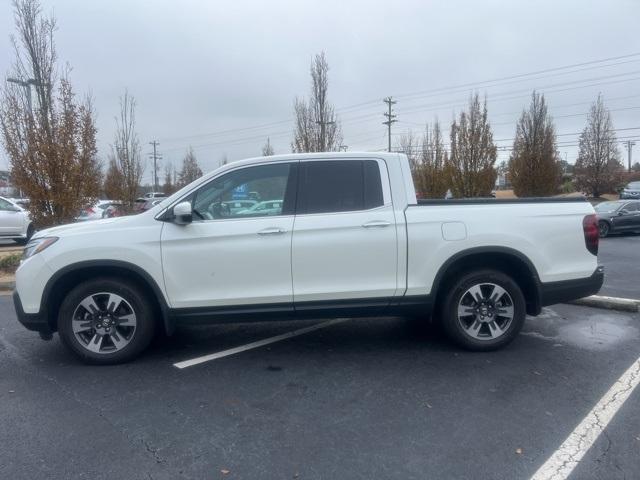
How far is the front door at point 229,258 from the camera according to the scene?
16.3ft

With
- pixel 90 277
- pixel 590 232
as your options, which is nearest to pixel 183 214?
pixel 90 277

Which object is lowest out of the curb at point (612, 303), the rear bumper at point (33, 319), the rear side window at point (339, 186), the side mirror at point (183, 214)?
the curb at point (612, 303)

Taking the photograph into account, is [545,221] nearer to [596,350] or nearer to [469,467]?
[596,350]

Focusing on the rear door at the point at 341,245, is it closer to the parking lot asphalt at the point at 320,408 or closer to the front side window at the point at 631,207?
the parking lot asphalt at the point at 320,408

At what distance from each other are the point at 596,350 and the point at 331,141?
483 inches

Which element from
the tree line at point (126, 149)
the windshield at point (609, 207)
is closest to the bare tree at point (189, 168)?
the tree line at point (126, 149)

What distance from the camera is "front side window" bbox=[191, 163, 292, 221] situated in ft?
16.8

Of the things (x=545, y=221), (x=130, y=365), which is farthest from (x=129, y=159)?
(x=545, y=221)

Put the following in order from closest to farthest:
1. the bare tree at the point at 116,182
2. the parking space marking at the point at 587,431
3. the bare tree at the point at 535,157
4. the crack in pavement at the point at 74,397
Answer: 1. the parking space marking at the point at 587,431
2. the crack in pavement at the point at 74,397
3. the bare tree at the point at 116,182
4. the bare tree at the point at 535,157

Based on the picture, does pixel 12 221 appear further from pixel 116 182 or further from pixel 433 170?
pixel 433 170

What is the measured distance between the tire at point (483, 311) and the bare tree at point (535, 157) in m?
21.3

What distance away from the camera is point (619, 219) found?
20.1 meters

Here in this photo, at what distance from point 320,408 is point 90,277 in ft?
8.20

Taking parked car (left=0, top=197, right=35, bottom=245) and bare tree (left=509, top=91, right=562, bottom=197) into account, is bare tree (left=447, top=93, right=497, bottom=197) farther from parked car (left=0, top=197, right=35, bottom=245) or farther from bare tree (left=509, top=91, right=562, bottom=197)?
parked car (left=0, top=197, right=35, bottom=245)
